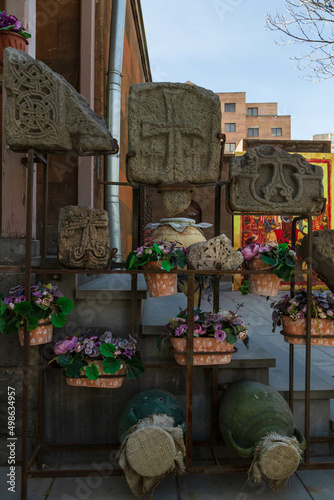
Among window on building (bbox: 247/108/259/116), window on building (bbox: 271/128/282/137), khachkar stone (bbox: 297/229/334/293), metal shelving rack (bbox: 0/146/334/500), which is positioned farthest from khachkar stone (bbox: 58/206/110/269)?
window on building (bbox: 247/108/259/116)

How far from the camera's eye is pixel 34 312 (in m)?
2.07

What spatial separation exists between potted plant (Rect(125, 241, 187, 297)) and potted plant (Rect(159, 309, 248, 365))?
0.92ft

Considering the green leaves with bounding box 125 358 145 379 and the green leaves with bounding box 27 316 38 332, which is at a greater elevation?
the green leaves with bounding box 27 316 38 332

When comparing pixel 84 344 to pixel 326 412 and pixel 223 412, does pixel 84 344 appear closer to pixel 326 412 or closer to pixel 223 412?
pixel 223 412

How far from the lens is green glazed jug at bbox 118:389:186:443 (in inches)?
84.9

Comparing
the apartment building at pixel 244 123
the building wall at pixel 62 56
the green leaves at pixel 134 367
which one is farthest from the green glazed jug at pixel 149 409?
the apartment building at pixel 244 123

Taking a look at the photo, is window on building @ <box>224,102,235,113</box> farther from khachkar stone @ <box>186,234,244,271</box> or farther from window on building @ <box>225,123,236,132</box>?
khachkar stone @ <box>186,234,244,271</box>

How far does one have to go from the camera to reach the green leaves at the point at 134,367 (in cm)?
211

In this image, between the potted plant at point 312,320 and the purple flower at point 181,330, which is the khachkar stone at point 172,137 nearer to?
the purple flower at point 181,330

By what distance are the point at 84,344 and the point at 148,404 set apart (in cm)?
56

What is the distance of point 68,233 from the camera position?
2117 mm

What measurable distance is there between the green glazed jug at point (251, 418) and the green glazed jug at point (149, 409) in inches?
11.5

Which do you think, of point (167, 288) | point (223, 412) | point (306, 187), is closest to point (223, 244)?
point (167, 288)

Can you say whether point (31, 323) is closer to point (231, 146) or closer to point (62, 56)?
point (62, 56)
